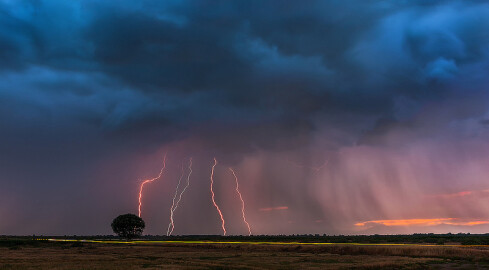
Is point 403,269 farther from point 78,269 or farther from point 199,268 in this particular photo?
point 78,269

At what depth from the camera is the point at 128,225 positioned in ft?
567

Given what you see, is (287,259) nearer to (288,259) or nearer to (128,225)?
(288,259)

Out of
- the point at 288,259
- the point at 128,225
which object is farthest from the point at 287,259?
the point at 128,225

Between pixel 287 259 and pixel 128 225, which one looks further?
pixel 128 225

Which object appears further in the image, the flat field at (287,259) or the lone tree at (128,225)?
the lone tree at (128,225)

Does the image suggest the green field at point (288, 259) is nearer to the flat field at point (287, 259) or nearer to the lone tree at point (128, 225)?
the flat field at point (287, 259)

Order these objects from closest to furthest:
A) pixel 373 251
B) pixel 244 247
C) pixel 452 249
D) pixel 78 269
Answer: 1. pixel 78 269
2. pixel 452 249
3. pixel 373 251
4. pixel 244 247

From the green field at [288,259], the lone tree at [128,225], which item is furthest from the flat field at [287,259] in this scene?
the lone tree at [128,225]

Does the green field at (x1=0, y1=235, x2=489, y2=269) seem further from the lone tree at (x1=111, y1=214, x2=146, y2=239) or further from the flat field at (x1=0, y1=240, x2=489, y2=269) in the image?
the lone tree at (x1=111, y1=214, x2=146, y2=239)

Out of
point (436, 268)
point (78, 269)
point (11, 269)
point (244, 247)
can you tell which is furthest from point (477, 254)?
point (11, 269)

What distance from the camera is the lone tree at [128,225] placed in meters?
172

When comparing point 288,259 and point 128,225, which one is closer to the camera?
point 288,259

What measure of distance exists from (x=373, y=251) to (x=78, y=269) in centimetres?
4903

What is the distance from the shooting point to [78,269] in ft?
134
